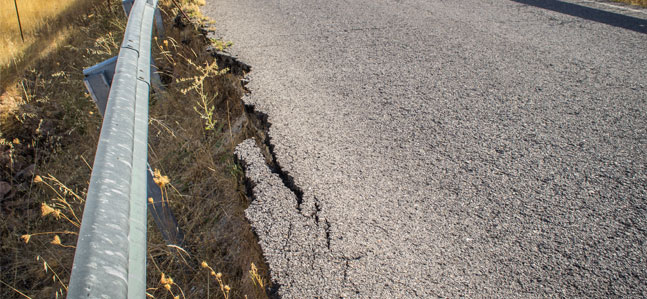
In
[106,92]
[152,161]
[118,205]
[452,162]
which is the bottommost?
[152,161]

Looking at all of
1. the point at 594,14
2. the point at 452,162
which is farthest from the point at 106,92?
the point at 594,14

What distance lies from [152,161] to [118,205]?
2.08 meters

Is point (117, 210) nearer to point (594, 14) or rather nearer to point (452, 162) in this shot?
point (452, 162)

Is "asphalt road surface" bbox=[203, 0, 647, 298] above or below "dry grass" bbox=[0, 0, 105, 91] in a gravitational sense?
above

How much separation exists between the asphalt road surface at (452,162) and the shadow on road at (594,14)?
0.19 m

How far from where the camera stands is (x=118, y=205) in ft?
3.12

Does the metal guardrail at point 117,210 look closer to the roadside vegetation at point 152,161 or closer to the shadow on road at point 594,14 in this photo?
the roadside vegetation at point 152,161

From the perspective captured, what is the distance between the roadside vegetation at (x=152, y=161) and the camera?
2127mm

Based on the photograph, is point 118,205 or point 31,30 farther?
point 31,30

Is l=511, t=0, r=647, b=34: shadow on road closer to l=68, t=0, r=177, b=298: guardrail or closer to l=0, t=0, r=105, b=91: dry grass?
l=68, t=0, r=177, b=298: guardrail

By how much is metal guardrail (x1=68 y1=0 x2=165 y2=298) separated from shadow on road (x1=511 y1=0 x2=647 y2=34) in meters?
4.92

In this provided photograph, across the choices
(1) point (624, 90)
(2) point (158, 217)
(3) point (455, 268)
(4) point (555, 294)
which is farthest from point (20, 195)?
(1) point (624, 90)

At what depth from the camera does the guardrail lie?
770mm

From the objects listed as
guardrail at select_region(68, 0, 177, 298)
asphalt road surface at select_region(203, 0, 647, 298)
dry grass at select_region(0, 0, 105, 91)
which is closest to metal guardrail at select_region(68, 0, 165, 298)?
guardrail at select_region(68, 0, 177, 298)
